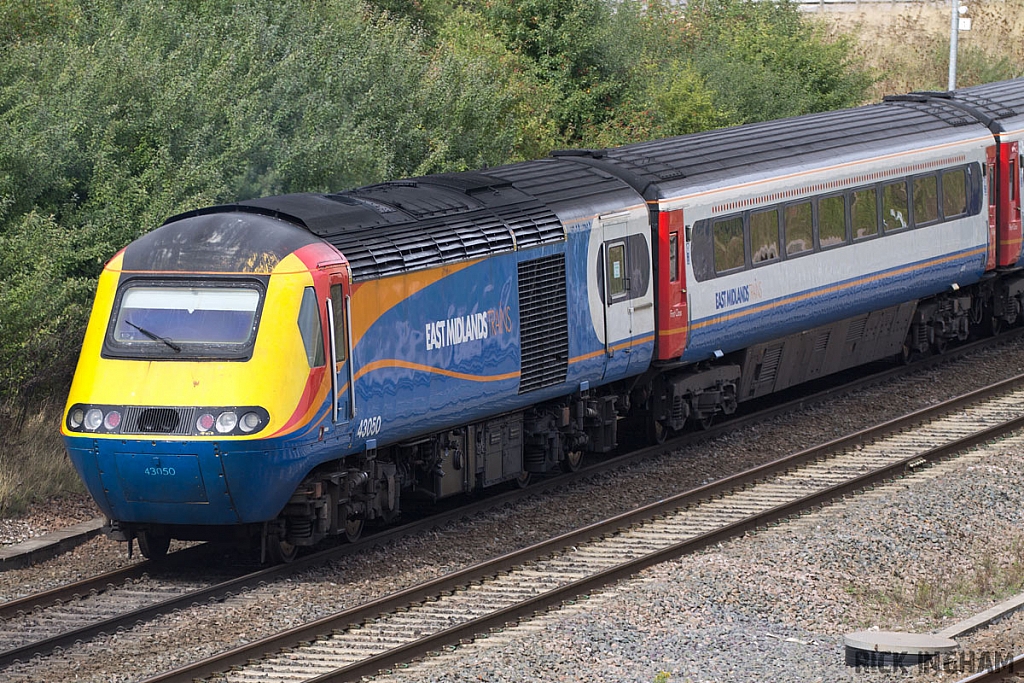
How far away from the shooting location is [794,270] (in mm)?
17844

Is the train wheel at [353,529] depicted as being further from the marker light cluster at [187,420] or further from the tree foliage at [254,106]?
the tree foliage at [254,106]

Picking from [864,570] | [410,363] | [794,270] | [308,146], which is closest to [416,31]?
[308,146]

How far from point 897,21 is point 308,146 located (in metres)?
34.5

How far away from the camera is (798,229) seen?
58.6ft

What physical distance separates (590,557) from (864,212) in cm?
743

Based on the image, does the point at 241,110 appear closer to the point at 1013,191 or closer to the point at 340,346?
the point at 340,346

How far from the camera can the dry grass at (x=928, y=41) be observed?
44656mm

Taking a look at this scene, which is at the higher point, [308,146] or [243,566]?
[308,146]

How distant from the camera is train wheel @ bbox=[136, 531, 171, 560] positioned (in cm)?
1265

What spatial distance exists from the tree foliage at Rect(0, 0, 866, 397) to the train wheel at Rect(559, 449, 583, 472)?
4.91 metres

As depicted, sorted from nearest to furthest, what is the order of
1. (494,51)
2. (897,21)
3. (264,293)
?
(264,293), (494,51), (897,21)

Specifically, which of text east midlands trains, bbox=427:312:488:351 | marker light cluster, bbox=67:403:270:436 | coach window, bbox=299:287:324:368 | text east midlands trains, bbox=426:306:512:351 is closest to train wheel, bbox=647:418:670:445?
text east midlands trains, bbox=426:306:512:351

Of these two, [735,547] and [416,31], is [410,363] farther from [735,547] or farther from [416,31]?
[416,31]

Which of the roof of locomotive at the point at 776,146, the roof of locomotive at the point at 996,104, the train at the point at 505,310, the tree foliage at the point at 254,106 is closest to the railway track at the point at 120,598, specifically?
the train at the point at 505,310
